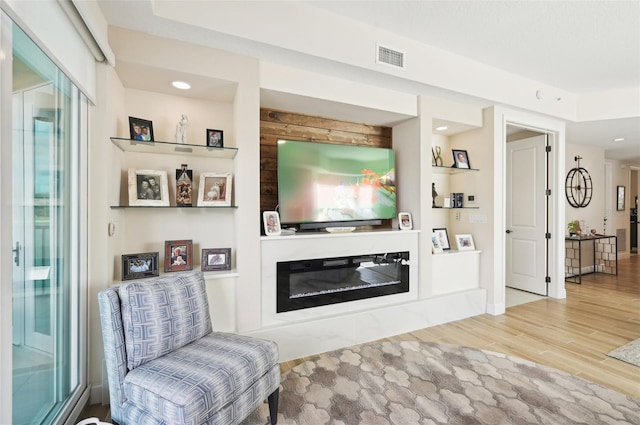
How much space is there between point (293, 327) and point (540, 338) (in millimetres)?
2366

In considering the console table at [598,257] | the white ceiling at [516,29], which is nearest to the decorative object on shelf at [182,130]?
the white ceiling at [516,29]

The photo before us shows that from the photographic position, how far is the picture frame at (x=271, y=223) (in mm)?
2619

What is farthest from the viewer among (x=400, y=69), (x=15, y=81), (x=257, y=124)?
(x=400, y=69)

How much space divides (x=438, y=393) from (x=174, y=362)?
5.49 ft

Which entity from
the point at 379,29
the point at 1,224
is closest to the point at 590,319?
the point at 379,29

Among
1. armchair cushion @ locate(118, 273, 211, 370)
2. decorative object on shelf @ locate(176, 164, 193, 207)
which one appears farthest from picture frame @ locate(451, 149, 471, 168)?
armchair cushion @ locate(118, 273, 211, 370)

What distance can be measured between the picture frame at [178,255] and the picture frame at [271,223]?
0.62 metres

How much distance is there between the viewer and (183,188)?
2.47 m

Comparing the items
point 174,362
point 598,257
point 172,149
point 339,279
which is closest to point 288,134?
point 172,149

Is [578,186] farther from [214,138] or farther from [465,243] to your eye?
[214,138]

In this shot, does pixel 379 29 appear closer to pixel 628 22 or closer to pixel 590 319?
pixel 628 22

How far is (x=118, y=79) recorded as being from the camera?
225 cm

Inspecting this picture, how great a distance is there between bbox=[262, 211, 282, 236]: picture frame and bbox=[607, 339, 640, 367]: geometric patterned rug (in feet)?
9.97

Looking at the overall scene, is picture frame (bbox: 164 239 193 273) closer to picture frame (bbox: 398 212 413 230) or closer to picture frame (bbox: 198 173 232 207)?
picture frame (bbox: 198 173 232 207)
